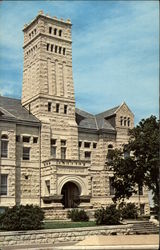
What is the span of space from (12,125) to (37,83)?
21.3ft

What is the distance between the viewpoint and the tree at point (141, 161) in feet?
117

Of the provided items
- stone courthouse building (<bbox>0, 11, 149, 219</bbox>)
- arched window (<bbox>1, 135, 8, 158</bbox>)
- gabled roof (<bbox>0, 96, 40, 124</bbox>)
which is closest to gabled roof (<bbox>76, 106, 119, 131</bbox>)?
stone courthouse building (<bbox>0, 11, 149, 219</bbox>)

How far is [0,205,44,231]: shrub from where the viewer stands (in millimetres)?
27766

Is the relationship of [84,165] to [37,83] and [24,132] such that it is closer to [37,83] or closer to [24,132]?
[24,132]

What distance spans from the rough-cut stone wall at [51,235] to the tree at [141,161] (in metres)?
7.45

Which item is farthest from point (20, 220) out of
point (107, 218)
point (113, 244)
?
point (113, 244)

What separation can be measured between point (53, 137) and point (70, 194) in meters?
6.96

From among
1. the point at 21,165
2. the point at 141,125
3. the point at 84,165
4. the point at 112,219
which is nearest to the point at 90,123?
the point at 84,165

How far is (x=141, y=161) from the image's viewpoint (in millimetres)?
36750

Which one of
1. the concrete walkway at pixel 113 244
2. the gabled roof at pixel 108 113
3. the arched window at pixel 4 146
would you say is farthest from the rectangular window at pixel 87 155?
the concrete walkway at pixel 113 244

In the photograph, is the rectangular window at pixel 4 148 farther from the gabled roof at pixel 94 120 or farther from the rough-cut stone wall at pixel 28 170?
the gabled roof at pixel 94 120

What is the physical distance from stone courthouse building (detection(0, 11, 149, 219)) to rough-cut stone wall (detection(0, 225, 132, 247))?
43.9ft

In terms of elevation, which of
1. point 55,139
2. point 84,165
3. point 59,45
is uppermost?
point 59,45

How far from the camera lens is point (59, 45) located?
51.3 meters
